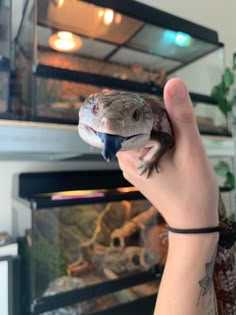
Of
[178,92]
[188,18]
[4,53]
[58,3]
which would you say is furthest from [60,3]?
[188,18]

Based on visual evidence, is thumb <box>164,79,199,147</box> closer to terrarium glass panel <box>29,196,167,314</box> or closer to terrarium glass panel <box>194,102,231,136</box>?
terrarium glass panel <box>29,196,167,314</box>

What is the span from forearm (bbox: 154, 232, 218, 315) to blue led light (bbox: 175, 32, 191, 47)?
3.07 ft

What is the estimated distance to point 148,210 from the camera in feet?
3.67

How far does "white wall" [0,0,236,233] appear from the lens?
3.47 feet

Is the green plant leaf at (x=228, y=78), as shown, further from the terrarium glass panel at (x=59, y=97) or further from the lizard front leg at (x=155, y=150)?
the lizard front leg at (x=155, y=150)

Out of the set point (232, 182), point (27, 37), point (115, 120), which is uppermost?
point (27, 37)

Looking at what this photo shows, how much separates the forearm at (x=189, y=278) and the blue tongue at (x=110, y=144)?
24 cm

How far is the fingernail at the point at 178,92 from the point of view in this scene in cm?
42

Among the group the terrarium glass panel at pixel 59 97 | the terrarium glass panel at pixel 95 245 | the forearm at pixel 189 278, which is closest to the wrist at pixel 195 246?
the forearm at pixel 189 278

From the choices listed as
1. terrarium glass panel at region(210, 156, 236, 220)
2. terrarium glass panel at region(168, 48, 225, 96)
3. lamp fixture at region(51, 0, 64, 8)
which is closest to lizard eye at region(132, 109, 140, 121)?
lamp fixture at region(51, 0, 64, 8)

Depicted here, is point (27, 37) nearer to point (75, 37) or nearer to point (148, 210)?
point (75, 37)

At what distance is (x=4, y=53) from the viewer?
2.71 feet

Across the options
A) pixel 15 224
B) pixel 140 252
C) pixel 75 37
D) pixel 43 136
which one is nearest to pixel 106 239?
pixel 140 252

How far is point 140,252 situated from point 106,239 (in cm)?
14
